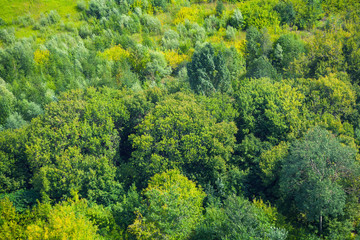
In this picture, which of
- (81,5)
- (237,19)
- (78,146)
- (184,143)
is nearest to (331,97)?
(184,143)

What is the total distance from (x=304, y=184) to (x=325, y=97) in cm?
2401

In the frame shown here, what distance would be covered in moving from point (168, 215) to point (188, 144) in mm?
14525

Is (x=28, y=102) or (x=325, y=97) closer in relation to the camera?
(x=325, y=97)

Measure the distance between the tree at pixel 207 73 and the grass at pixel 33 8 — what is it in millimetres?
81306

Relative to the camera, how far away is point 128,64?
91.2 metres

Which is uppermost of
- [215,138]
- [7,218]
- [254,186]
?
[215,138]

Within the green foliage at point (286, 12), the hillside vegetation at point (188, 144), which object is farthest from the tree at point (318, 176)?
the green foliage at point (286, 12)

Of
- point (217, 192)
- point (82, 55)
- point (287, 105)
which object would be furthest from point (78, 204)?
point (82, 55)

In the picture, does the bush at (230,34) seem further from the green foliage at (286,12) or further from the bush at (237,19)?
the green foliage at (286,12)

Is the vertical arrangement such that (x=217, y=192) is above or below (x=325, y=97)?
below

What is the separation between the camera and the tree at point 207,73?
69000 millimetres

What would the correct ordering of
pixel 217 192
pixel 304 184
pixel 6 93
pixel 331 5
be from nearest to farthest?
pixel 304 184 → pixel 217 192 → pixel 6 93 → pixel 331 5

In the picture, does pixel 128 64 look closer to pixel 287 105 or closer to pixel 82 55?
pixel 82 55

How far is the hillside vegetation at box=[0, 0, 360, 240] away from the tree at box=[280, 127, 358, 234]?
0.19 metres
